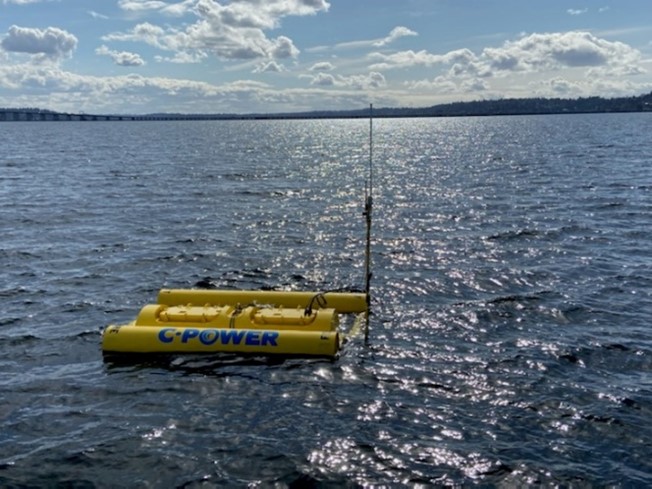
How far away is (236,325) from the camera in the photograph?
1595 cm

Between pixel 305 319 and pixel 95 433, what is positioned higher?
pixel 305 319

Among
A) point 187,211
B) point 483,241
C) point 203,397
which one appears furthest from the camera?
point 187,211

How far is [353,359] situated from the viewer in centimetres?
1520

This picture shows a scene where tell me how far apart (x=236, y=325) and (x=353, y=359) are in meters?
3.24

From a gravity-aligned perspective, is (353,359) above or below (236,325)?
below

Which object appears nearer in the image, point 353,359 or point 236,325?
point 353,359

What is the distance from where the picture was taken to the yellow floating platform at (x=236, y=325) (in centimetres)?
1519

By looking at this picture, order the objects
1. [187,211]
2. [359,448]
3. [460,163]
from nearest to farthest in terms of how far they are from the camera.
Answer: [359,448], [187,211], [460,163]

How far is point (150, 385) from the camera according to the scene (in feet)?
45.8

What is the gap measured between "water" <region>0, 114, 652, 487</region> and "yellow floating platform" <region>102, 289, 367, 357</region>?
0.47 meters

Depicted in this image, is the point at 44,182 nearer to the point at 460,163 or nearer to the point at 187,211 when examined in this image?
the point at 187,211

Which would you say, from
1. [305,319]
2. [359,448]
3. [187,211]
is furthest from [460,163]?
[359,448]

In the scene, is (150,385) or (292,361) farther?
(292,361)

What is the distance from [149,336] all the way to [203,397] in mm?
2851
